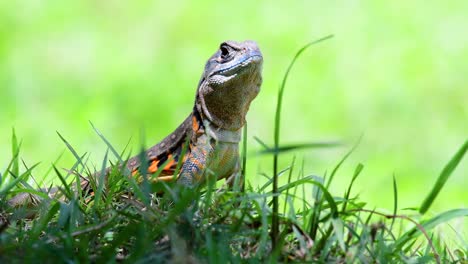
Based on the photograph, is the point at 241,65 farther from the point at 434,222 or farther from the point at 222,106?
the point at 434,222

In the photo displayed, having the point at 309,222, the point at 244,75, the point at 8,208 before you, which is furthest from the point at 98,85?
the point at 309,222

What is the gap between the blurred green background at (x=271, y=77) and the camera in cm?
829

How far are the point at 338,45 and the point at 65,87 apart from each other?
276 cm

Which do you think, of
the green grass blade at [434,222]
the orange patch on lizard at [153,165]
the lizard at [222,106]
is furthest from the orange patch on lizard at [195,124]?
the green grass blade at [434,222]

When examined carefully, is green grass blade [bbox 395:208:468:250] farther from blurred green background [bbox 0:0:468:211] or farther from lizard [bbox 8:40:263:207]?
blurred green background [bbox 0:0:468:211]

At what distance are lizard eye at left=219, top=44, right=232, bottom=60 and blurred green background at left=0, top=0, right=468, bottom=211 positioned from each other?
2.02 m

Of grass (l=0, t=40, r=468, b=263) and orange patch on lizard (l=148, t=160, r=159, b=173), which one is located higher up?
grass (l=0, t=40, r=468, b=263)

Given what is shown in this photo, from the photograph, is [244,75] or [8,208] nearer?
[8,208]

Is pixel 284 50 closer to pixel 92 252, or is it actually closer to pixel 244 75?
pixel 244 75

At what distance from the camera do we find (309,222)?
11.3 feet

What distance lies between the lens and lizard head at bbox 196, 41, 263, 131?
574 centimetres

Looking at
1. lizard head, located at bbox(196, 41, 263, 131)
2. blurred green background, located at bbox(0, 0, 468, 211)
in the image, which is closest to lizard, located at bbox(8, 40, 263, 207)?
lizard head, located at bbox(196, 41, 263, 131)

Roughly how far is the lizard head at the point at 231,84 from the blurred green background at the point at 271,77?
1.94m

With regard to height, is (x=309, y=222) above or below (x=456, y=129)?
above
